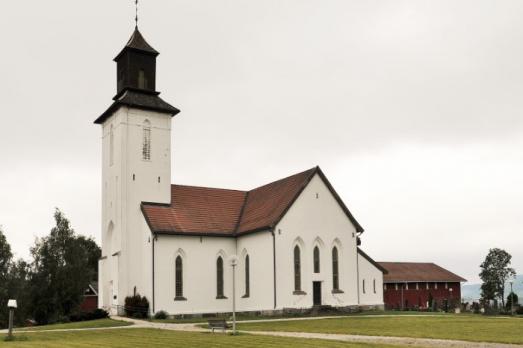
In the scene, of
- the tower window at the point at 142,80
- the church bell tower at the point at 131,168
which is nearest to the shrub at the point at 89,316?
the church bell tower at the point at 131,168

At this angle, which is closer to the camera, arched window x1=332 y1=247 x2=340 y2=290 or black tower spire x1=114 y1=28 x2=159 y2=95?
arched window x1=332 y1=247 x2=340 y2=290

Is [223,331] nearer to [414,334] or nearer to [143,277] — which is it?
[414,334]

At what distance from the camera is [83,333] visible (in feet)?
99.6

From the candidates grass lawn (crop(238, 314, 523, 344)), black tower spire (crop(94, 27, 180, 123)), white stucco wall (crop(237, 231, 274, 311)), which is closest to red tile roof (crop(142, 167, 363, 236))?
white stucco wall (crop(237, 231, 274, 311))

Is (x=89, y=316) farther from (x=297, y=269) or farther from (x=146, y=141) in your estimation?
(x=297, y=269)

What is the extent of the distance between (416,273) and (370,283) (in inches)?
1107

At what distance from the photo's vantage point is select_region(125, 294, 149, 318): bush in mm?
42688

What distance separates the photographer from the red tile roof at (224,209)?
147ft

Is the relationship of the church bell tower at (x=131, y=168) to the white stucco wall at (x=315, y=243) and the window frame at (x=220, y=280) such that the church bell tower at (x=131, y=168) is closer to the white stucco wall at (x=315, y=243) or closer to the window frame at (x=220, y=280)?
the window frame at (x=220, y=280)

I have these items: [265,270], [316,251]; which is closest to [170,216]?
[265,270]

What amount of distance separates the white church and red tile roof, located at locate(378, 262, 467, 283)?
79.1 feet

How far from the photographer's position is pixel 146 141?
47312mm

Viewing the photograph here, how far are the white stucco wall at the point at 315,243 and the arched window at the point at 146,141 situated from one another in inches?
455

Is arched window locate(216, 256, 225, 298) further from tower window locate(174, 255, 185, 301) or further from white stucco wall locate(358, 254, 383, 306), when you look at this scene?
white stucco wall locate(358, 254, 383, 306)
